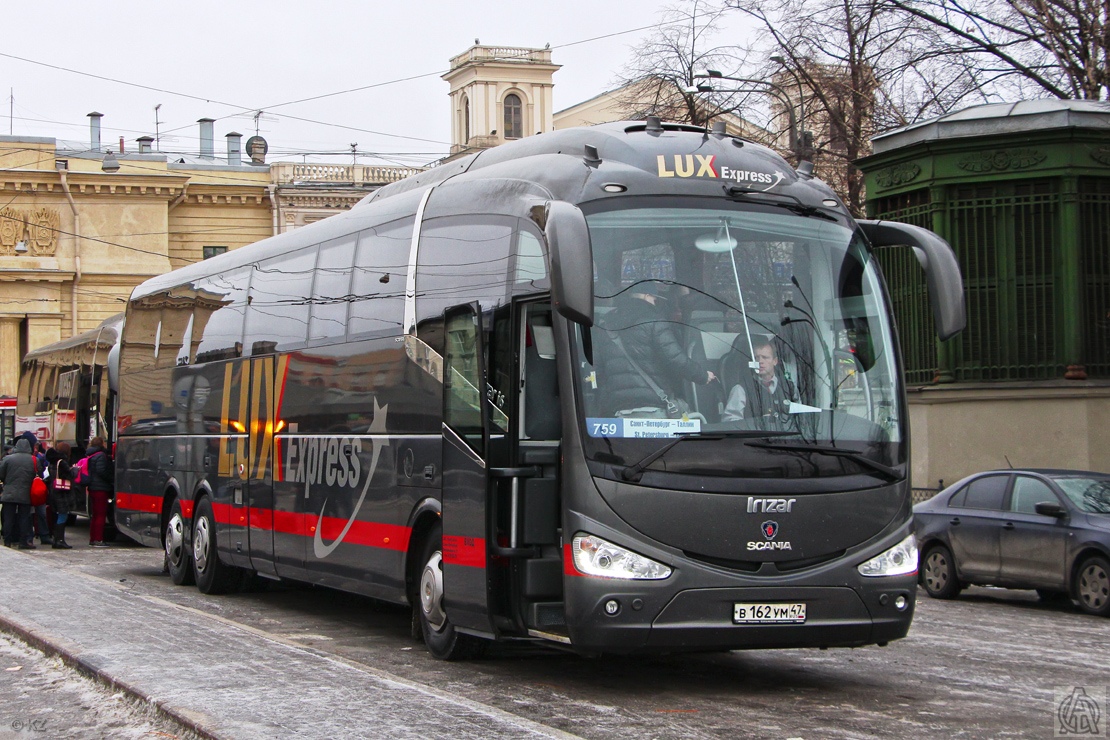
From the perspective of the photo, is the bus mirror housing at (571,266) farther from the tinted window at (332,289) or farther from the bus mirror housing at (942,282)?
the tinted window at (332,289)

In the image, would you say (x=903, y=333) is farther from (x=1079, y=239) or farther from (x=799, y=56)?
(x=799, y=56)

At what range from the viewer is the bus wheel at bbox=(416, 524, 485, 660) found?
34.6ft

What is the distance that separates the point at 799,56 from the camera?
29578 millimetres

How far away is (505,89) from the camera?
97375mm

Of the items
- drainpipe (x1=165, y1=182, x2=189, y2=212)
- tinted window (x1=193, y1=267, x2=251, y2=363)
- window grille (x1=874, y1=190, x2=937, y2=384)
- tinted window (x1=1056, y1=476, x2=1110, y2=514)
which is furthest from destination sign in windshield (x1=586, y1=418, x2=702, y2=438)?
drainpipe (x1=165, y1=182, x2=189, y2=212)

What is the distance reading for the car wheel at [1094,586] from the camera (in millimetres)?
14492

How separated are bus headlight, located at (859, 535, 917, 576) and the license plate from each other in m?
0.51

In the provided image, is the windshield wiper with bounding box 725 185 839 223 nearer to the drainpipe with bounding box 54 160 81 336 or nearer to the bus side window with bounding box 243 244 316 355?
the bus side window with bounding box 243 244 316 355

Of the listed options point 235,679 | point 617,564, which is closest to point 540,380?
point 617,564

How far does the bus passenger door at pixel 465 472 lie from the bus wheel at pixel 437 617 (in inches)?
12.7

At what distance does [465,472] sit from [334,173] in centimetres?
5298

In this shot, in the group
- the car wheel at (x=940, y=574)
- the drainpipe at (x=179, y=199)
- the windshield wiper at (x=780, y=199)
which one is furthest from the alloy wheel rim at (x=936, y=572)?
the drainpipe at (x=179, y=199)

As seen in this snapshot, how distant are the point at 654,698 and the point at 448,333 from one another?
303cm

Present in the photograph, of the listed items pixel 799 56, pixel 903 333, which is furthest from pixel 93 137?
pixel 903 333
